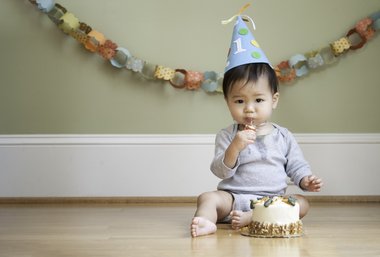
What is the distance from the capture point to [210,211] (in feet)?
5.21

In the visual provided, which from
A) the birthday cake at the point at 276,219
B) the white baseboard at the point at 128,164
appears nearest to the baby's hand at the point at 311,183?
the birthday cake at the point at 276,219

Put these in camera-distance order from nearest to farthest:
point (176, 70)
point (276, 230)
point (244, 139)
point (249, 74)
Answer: point (276, 230), point (244, 139), point (249, 74), point (176, 70)

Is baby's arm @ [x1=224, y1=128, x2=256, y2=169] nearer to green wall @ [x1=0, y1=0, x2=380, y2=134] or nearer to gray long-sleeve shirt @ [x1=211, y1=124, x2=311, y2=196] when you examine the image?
gray long-sleeve shirt @ [x1=211, y1=124, x2=311, y2=196]

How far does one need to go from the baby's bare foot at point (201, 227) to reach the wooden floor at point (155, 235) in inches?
0.9

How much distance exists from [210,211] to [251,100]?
0.31m

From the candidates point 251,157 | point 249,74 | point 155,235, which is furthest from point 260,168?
point 155,235

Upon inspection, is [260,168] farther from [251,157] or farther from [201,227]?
[201,227]

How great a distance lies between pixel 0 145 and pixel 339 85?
1.24 m

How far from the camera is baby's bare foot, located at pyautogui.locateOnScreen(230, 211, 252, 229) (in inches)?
61.6

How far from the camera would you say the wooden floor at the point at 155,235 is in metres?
1.25

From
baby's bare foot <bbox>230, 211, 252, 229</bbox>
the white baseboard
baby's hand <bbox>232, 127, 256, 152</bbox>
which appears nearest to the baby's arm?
baby's hand <bbox>232, 127, 256, 152</bbox>

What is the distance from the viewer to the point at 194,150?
232 cm

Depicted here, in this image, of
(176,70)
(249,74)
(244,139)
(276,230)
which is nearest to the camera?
(276,230)

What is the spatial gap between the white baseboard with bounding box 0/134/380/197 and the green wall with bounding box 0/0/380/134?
0.17 feet
